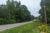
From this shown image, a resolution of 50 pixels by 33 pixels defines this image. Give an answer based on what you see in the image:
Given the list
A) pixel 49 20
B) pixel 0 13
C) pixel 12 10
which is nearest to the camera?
pixel 49 20

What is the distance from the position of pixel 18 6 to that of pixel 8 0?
8.54 metres

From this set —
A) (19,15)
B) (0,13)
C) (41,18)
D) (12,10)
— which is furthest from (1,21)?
(19,15)

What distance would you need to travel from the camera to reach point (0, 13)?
44.5 m

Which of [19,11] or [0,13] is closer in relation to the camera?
[0,13]

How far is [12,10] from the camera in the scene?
204ft

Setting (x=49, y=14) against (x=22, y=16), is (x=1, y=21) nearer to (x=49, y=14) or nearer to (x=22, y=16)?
(x=49, y=14)

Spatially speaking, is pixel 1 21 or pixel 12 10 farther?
pixel 12 10

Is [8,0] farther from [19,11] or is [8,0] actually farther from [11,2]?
[19,11]

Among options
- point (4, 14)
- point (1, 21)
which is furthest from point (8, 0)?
point (1, 21)

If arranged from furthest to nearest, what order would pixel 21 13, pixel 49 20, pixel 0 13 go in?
pixel 21 13 < pixel 0 13 < pixel 49 20

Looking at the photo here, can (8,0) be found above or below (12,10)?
above

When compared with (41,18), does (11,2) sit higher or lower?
higher

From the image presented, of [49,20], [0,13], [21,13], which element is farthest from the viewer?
[21,13]

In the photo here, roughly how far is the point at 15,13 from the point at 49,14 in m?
25.1
